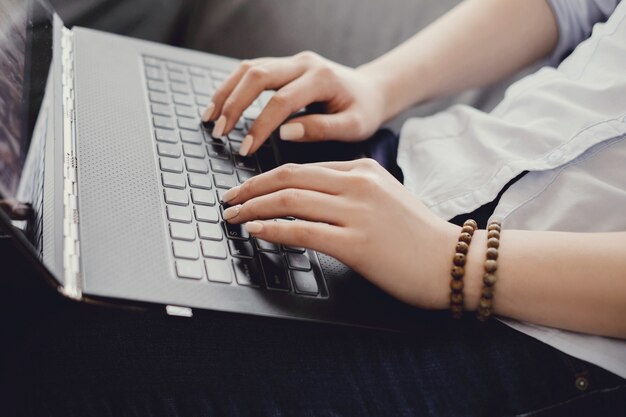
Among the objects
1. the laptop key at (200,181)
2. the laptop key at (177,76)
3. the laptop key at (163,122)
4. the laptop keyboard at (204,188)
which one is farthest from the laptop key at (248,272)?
the laptop key at (177,76)

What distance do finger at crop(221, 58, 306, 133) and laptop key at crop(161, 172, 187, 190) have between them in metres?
0.10

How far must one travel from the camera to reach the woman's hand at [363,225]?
1.89 ft

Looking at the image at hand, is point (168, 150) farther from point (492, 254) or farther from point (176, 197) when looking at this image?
point (492, 254)

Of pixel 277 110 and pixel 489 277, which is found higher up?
pixel 277 110

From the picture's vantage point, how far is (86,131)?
68cm

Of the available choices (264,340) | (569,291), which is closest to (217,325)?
(264,340)

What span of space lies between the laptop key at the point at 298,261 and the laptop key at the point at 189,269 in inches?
3.3

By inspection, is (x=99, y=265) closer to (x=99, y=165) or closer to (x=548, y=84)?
(x=99, y=165)

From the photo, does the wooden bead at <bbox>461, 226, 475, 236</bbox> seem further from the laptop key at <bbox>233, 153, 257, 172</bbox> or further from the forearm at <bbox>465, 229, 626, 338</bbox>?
the laptop key at <bbox>233, 153, 257, 172</bbox>

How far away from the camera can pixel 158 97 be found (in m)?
0.79

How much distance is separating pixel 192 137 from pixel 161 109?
0.19 feet

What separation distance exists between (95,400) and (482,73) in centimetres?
61

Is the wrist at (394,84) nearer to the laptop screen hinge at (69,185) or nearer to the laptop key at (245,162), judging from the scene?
the laptop key at (245,162)

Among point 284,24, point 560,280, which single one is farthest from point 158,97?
point 560,280
